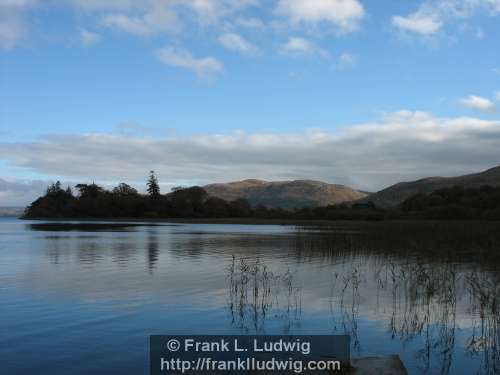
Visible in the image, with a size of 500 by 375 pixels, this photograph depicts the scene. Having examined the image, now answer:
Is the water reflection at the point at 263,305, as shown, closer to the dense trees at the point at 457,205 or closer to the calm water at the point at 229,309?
the calm water at the point at 229,309

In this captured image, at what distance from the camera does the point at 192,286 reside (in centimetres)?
2347

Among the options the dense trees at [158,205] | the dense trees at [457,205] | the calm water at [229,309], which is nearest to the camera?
the calm water at [229,309]

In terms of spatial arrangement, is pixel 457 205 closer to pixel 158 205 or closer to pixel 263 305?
pixel 263 305

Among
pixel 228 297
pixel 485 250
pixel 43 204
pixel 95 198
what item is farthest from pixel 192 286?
pixel 43 204

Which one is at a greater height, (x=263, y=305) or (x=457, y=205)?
(x=457, y=205)

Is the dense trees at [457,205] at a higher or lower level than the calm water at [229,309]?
higher

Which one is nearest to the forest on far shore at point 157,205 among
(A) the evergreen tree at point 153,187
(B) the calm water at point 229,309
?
(A) the evergreen tree at point 153,187

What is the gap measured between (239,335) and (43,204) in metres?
201

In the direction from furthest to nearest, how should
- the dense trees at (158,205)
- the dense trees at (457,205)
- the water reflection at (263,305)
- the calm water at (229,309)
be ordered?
1. the dense trees at (158,205)
2. the dense trees at (457,205)
3. the water reflection at (263,305)
4. the calm water at (229,309)

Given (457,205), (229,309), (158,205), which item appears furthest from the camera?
(158,205)

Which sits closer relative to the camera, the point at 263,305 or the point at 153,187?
the point at 263,305

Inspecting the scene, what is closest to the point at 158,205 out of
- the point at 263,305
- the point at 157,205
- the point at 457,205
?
the point at 157,205

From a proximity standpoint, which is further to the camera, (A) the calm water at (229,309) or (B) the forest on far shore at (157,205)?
(B) the forest on far shore at (157,205)

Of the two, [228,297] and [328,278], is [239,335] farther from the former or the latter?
[328,278]
